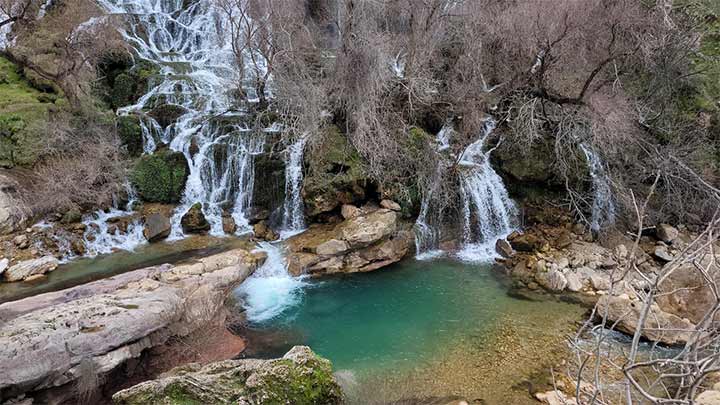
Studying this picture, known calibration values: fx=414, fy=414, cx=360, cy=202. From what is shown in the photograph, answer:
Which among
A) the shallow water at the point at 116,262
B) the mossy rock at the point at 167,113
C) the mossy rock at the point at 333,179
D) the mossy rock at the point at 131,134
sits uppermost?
the mossy rock at the point at 167,113

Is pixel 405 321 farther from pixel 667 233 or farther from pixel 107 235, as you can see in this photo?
pixel 107 235

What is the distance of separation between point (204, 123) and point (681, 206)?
516 inches

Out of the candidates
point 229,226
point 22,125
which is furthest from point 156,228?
point 22,125

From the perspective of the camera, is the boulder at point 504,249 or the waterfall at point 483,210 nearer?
the boulder at point 504,249

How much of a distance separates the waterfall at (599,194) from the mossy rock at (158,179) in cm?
1113

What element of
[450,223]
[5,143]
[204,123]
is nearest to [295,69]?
[204,123]

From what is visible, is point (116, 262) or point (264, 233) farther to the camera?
point (264, 233)

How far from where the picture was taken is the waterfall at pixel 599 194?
1080cm

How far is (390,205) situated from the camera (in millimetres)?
10375

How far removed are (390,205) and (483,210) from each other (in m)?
2.60

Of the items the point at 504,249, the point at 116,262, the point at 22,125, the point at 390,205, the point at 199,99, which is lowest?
the point at 504,249

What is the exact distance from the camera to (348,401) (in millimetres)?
5023

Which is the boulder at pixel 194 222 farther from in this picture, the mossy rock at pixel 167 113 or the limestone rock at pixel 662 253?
the limestone rock at pixel 662 253

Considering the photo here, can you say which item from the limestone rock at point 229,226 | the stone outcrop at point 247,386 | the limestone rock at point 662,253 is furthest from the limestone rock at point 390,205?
the stone outcrop at point 247,386
